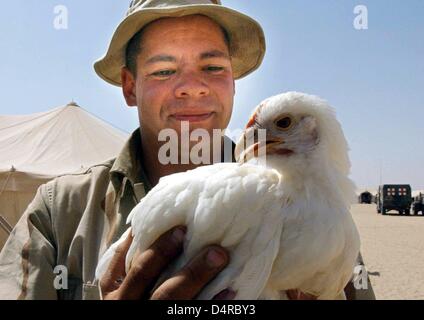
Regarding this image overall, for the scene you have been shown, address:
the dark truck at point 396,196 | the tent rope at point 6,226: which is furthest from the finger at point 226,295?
the dark truck at point 396,196

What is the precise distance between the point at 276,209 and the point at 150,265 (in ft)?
1.80

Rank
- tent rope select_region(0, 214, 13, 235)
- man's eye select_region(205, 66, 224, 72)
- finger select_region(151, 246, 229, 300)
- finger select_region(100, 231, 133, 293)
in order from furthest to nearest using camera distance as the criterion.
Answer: tent rope select_region(0, 214, 13, 235)
man's eye select_region(205, 66, 224, 72)
finger select_region(100, 231, 133, 293)
finger select_region(151, 246, 229, 300)

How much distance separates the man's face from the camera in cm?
286

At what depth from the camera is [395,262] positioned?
1465 centimetres

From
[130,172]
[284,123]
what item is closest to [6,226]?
[130,172]

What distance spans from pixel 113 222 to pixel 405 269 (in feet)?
40.2

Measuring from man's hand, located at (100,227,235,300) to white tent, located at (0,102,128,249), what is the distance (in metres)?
8.88

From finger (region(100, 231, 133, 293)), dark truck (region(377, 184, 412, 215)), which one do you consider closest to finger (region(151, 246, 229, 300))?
finger (region(100, 231, 133, 293))

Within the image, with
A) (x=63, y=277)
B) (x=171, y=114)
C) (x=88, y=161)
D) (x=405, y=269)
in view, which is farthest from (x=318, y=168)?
(x=405, y=269)

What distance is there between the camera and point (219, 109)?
2.94 metres

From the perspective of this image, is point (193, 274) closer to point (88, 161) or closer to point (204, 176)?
point (204, 176)

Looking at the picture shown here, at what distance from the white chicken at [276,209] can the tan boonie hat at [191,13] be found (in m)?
0.94

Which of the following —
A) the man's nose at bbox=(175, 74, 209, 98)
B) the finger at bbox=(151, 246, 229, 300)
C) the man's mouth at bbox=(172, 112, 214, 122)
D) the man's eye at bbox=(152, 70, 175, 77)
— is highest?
the man's eye at bbox=(152, 70, 175, 77)

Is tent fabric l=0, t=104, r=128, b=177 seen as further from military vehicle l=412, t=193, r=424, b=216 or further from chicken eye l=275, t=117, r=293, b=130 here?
military vehicle l=412, t=193, r=424, b=216
